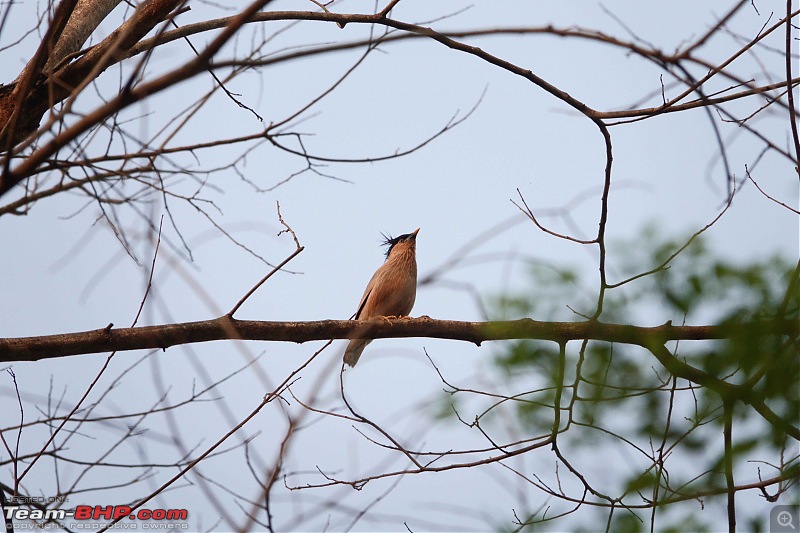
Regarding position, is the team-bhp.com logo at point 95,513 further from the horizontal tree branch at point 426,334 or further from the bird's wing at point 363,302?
the bird's wing at point 363,302

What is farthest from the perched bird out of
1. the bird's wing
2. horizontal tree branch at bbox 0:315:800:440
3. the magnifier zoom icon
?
the magnifier zoom icon

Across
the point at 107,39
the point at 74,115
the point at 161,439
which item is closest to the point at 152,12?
the point at 107,39

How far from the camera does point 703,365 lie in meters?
1.89

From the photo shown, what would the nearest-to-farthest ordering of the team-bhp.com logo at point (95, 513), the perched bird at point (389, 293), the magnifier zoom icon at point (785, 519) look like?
the magnifier zoom icon at point (785, 519) → the team-bhp.com logo at point (95, 513) → the perched bird at point (389, 293)

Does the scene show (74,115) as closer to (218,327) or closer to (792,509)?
(218,327)

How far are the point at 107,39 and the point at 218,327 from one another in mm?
1441

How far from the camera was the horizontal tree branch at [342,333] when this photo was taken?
1987 mm

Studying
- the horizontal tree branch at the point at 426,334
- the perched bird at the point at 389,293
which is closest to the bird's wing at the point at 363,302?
the perched bird at the point at 389,293

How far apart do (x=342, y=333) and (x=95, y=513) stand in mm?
1306

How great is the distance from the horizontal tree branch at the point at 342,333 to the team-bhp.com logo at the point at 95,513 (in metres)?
0.64

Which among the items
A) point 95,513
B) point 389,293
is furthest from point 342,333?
point 389,293

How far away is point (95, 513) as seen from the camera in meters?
3.32

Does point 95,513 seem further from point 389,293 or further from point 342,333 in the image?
point 389,293

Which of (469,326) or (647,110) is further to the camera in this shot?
(469,326)
